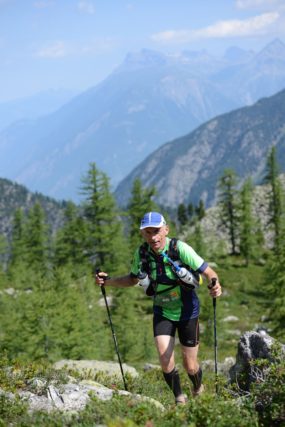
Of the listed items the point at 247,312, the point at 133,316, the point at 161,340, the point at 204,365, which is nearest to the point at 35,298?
the point at 133,316

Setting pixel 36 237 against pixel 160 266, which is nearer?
pixel 160 266

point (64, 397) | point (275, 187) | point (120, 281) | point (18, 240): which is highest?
point (275, 187)

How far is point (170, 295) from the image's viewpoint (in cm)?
657

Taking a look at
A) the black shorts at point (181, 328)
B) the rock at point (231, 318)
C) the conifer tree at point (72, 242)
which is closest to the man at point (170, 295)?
the black shorts at point (181, 328)

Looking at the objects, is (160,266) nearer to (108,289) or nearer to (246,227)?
(108,289)

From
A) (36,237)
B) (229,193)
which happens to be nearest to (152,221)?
(36,237)

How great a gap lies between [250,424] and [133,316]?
23562mm

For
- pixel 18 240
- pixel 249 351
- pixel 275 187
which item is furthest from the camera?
pixel 18 240

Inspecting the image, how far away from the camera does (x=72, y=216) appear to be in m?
53.0

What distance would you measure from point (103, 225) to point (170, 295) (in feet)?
120

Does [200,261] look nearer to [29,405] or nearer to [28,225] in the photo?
[29,405]

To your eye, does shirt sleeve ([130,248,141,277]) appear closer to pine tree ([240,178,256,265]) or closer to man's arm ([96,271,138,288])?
man's arm ([96,271,138,288])

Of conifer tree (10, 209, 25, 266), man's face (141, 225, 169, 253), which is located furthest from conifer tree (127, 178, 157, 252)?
man's face (141, 225, 169, 253)

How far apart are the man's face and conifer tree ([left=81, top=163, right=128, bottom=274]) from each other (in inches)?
1372
